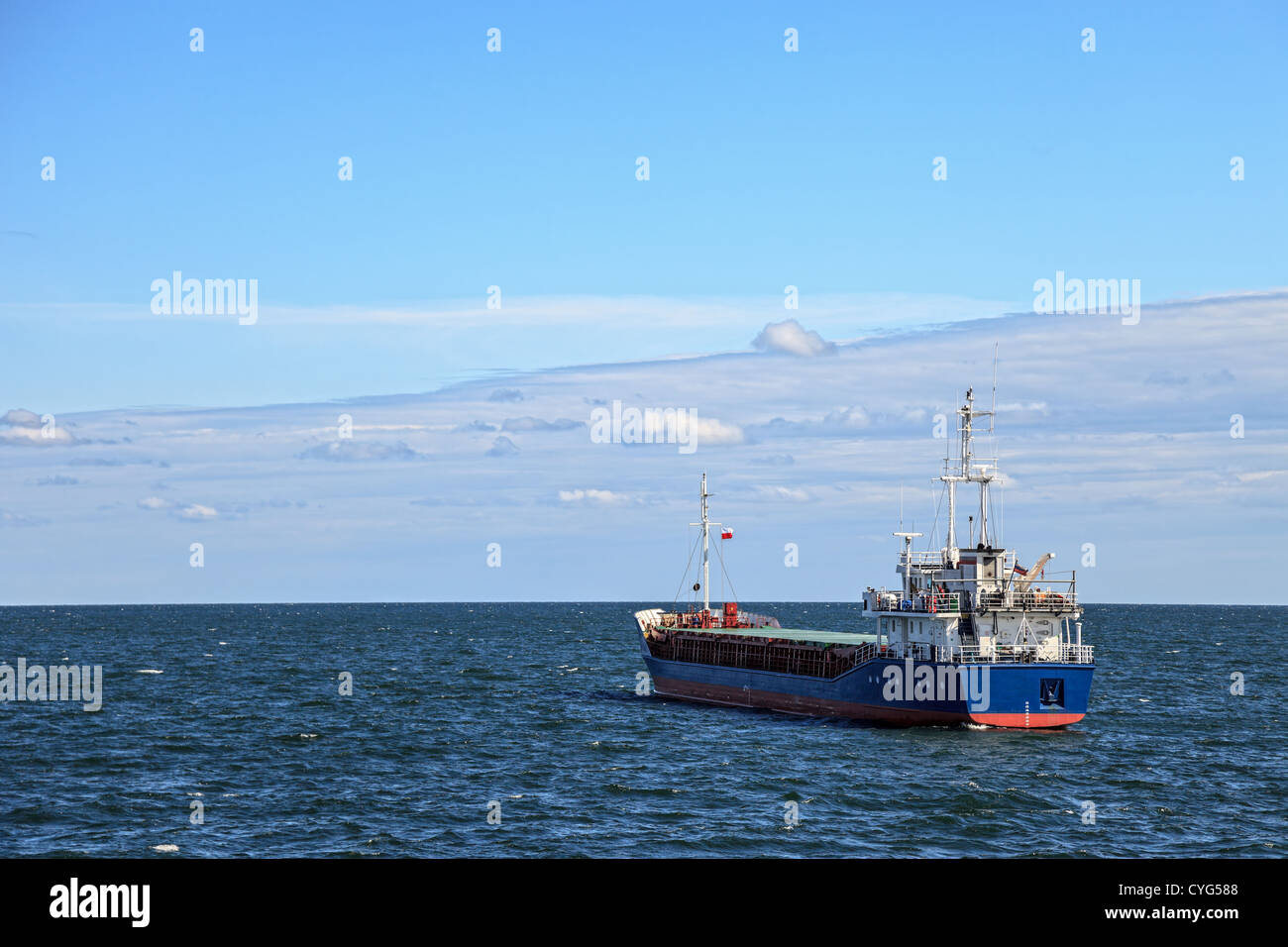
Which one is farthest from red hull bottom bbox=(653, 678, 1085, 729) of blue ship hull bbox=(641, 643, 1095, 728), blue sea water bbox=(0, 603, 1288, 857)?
blue sea water bbox=(0, 603, 1288, 857)

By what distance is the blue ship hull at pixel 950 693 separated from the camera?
57.9m

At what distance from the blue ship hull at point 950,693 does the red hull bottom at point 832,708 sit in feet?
0.17

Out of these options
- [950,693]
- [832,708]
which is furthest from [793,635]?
[950,693]

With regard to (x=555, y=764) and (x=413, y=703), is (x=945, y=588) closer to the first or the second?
(x=555, y=764)

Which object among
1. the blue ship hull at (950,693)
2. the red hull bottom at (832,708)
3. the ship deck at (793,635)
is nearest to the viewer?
the blue ship hull at (950,693)

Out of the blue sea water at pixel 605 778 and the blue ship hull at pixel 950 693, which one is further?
the blue ship hull at pixel 950 693

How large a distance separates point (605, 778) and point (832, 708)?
20.4 metres

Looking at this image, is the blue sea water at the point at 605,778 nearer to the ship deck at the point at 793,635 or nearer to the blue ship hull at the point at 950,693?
the blue ship hull at the point at 950,693

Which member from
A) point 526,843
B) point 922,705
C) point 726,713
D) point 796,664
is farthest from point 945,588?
point 526,843

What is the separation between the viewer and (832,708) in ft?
219

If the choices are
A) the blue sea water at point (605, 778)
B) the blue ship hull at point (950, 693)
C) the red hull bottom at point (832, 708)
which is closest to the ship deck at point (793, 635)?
the red hull bottom at point (832, 708)

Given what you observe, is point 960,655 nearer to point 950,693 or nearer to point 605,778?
point 950,693

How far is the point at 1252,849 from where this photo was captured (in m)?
36.6
